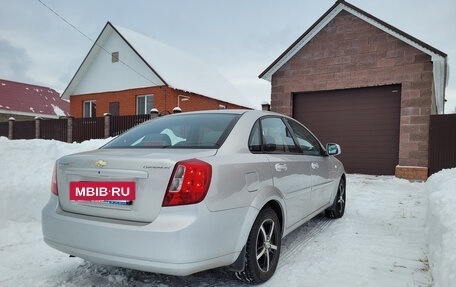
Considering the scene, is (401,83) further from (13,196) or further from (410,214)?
(13,196)

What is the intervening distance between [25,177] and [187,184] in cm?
454

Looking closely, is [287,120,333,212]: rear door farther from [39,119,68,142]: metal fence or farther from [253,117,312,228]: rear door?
[39,119,68,142]: metal fence

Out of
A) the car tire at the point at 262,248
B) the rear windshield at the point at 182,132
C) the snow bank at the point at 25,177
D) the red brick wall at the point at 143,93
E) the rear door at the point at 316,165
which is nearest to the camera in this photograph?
the car tire at the point at 262,248

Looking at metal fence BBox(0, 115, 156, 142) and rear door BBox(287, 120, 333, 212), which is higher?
metal fence BBox(0, 115, 156, 142)

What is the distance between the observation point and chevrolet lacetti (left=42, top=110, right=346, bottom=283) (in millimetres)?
2195

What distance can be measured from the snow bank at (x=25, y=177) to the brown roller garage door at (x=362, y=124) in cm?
776

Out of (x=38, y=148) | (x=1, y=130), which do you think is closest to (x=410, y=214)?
(x=38, y=148)

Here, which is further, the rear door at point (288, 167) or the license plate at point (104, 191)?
the rear door at point (288, 167)

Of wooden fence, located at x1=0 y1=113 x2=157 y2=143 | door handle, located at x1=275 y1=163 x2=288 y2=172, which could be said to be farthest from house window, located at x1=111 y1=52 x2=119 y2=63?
door handle, located at x1=275 y1=163 x2=288 y2=172

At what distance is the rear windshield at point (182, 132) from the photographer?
2.76 meters

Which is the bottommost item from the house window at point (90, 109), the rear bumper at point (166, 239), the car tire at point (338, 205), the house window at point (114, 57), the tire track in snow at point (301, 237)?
the tire track in snow at point (301, 237)

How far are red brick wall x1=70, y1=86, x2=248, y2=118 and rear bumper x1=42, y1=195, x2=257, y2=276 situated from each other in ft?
45.6

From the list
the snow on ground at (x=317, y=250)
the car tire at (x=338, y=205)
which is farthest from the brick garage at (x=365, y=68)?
the car tire at (x=338, y=205)

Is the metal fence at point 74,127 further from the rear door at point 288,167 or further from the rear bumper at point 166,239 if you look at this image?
the rear bumper at point 166,239
